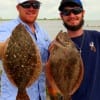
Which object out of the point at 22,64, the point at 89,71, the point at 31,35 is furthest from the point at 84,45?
the point at 22,64

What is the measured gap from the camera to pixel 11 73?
5.87m

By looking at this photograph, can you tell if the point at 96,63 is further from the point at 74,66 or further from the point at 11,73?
the point at 11,73

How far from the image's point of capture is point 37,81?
6785 millimetres

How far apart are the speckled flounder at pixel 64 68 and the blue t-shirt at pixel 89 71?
594mm

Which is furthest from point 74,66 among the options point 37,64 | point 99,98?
point 99,98

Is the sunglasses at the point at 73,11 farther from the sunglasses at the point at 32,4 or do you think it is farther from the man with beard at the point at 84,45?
the sunglasses at the point at 32,4

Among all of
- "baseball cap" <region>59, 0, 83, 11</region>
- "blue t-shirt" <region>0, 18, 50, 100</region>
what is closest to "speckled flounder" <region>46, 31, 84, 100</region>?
"blue t-shirt" <region>0, 18, 50, 100</region>

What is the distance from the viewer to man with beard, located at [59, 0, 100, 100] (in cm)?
677

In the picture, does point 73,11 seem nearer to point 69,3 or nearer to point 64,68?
point 69,3

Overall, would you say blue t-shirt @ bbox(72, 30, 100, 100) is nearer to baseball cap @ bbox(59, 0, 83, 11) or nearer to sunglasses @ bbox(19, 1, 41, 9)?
baseball cap @ bbox(59, 0, 83, 11)

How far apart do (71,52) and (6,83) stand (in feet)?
4.16

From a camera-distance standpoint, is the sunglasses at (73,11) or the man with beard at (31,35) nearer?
the man with beard at (31,35)

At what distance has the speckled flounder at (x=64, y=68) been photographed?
6082 mm

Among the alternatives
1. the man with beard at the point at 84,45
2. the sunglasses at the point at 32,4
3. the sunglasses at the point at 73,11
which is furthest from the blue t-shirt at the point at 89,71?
the sunglasses at the point at 32,4
